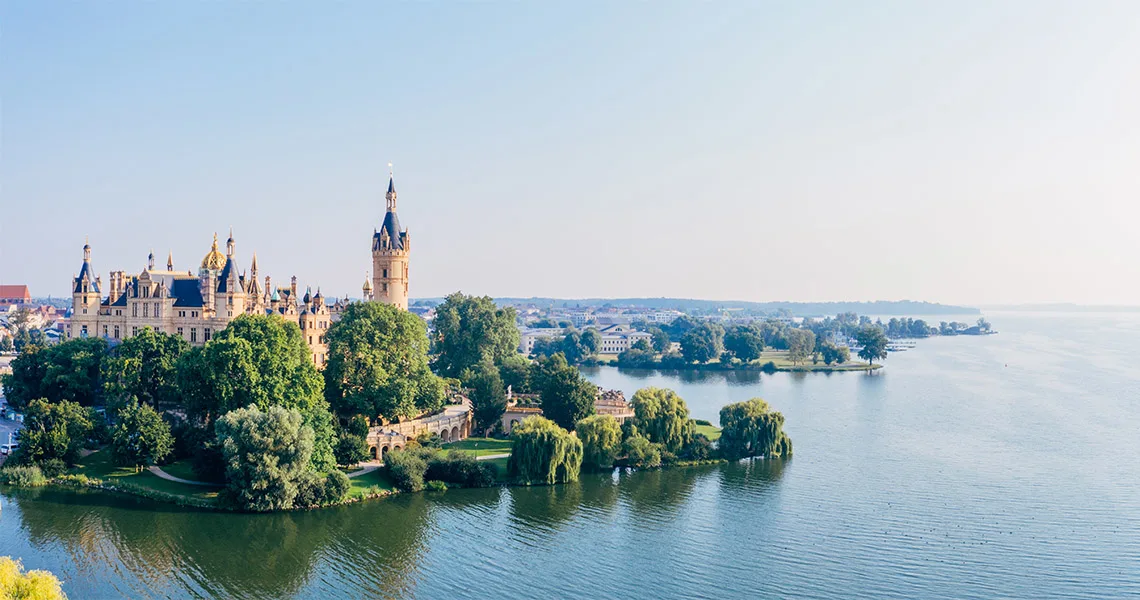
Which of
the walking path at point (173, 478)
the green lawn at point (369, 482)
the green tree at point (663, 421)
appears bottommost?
the green lawn at point (369, 482)

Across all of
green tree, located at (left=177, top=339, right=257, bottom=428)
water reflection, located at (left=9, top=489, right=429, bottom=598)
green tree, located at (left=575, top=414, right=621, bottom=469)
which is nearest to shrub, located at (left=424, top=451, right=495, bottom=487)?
water reflection, located at (left=9, top=489, right=429, bottom=598)

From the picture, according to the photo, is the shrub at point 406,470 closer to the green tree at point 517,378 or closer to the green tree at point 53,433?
the green tree at point 53,433

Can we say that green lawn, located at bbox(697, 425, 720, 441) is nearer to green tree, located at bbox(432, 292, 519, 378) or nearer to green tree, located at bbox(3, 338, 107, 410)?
green tree, located at bbox(432, 292, 519, 378)

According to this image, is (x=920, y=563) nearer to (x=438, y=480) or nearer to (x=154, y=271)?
(x=438, y=480)

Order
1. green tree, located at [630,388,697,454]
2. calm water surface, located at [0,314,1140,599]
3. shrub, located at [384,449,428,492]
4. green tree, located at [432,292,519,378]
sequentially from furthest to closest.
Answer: green tree, located at [432,292,519,378], green tree, located at [630,388,697,454], shrub, located at [384,449,428,492], calm water surface, located at [0,314,1140,599]

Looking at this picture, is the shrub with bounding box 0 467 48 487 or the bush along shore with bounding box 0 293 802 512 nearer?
the bush along shore with bounding box 0 293 802 512

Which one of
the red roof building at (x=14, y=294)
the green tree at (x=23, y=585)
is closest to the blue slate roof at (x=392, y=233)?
the green tree at (x=23, y=585)

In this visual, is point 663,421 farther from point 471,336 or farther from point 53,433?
point 53,433

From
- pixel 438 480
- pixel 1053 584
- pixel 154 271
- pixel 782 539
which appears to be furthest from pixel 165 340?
pixel 1053 584
